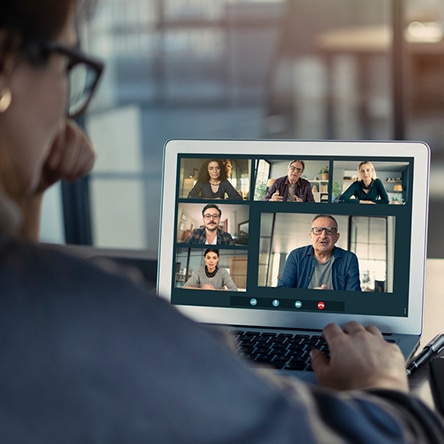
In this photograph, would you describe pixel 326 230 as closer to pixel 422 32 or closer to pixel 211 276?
pixel 211 276

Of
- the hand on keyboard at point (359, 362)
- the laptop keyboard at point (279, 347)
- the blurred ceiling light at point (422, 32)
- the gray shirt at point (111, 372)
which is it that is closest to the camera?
the gray shirt at point (111, 372)

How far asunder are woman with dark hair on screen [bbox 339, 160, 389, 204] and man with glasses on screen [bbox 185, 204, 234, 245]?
19cm

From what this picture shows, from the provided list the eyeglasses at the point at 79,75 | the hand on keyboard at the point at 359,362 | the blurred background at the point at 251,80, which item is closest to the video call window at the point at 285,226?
the hand on keyboard at the point at 359,362

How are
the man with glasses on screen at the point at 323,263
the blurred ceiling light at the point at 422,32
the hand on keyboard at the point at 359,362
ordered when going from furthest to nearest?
1. the blurred ceiling light at the point at 422,32
2. the man with glasses on screen at the point at 323,263
3. the hand on keyboard at the point at 359,362

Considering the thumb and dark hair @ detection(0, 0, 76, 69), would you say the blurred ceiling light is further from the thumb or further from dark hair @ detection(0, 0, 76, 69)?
dark hair @ detection(0, 0, 76, 69)

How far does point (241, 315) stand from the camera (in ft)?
4.17

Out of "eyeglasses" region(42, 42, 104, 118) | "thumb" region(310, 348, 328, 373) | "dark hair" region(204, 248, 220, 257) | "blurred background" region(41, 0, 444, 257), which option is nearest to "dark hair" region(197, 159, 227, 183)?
A: "dark hair" region(204, 248, 220, 257)

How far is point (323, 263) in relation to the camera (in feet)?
3.98

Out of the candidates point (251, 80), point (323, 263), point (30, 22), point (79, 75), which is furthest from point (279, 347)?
point (251, 80)

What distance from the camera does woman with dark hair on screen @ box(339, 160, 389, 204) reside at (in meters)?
1.22

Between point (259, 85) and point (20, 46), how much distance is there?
2.99 metres

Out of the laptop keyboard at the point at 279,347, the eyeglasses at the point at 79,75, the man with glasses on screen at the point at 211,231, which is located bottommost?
→ the laptop keyboard at the point at 279,347

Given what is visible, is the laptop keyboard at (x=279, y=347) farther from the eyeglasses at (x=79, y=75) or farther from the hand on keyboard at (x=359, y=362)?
the eyeglasses at (x=79, y=75)

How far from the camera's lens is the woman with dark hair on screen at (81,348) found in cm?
55
